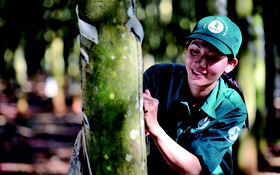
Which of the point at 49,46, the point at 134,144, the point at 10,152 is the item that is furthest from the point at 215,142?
the point at 49,46

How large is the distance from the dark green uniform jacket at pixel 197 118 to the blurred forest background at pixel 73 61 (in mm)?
2002

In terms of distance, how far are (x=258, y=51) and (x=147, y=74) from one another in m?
2.99

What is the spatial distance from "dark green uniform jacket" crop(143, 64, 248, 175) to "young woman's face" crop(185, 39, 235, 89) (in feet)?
0.52

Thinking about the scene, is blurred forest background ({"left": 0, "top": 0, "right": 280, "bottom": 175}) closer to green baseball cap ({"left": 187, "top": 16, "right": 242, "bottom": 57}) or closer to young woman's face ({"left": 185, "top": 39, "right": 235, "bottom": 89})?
green baseball cap ({"left": 187, "top": 16, "right": 242, "bottom": 57})

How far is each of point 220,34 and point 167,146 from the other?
0.64 m

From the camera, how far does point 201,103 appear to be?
244 cm

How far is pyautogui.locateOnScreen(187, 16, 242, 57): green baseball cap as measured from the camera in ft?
7.32

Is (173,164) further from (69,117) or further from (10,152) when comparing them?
(69,117)

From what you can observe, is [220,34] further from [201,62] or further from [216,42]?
[201,62]

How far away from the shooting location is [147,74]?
8.29ft

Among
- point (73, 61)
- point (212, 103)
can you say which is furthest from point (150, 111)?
point (73, 61)

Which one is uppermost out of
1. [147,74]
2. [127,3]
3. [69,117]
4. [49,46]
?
[127,3]

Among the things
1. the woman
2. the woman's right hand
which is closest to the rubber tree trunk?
the woman's right hand

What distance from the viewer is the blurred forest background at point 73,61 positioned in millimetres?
A: 5012
